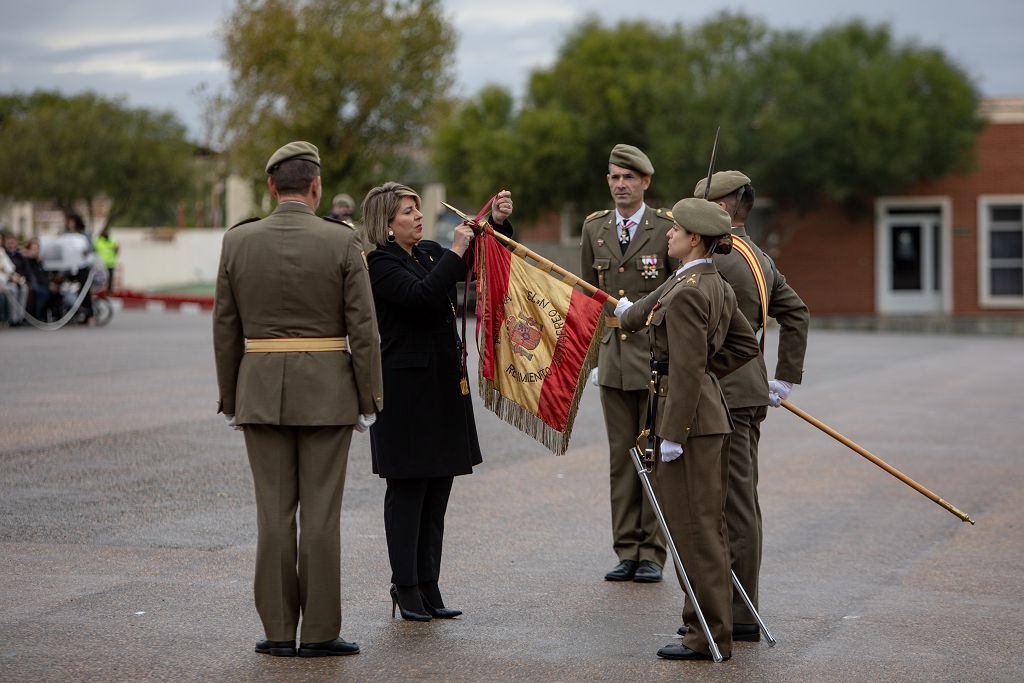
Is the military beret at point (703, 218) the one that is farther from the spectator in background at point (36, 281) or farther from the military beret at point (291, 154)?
the spectator in background at point (36, 281)

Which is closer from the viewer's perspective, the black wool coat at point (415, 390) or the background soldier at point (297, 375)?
the background soldier at point (297, 375)

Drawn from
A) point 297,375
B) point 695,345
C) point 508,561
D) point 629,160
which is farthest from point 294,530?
point 629,160

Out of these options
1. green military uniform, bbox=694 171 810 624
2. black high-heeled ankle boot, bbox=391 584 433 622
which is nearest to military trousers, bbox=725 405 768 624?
green military uniform, bbox=694 171 810 624

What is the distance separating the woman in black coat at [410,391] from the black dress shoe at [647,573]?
124 cm

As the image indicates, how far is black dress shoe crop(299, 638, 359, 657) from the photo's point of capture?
576cm

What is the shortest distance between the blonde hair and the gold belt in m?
0.76

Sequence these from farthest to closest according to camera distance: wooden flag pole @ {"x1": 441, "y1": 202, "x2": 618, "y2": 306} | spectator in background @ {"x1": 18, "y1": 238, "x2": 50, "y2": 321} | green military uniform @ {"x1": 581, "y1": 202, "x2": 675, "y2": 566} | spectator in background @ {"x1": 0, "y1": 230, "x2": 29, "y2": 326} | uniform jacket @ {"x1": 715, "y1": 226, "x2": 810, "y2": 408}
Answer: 1. spectator in background @ {"x1": 18, "y1": 238, "x2": 50, "y2": 321}
2. spectator in background @ {"x1": 0, "y1": 230, "x2": 29, "y2": 326}
3. green military uniform @ {"x1": 581, "y1": 202, "x2": 675, "y2": 566}
4. wooden flag pole @ {"x1": 441, "y1": 202, "x2": 618, "y2": 306}
5. uniform jacket @ {"x1": 715, "y1": 226, "x2": 810, "y2": 408}

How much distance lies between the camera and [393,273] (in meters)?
6.27

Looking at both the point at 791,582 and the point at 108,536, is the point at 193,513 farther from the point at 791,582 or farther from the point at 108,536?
the point at 791,582

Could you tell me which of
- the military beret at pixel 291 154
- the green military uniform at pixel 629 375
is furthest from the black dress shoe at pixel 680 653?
the military beret at pixel 291 154

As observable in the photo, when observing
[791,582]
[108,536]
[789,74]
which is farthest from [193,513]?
[789,74]

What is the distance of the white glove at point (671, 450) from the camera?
5.67 m

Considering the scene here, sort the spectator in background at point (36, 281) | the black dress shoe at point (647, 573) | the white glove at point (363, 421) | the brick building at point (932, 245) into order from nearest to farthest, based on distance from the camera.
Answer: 1. the white glove at point (363, 421)
2. the black dress shoe at point (647, 573)
3. the spectator in background at point (36, 281)
4. the brick building at point (932, 245)

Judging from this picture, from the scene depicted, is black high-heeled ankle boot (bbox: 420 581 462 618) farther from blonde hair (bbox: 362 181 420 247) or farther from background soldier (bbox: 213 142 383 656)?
blonde hair (bbox: 362 181 420 247)
